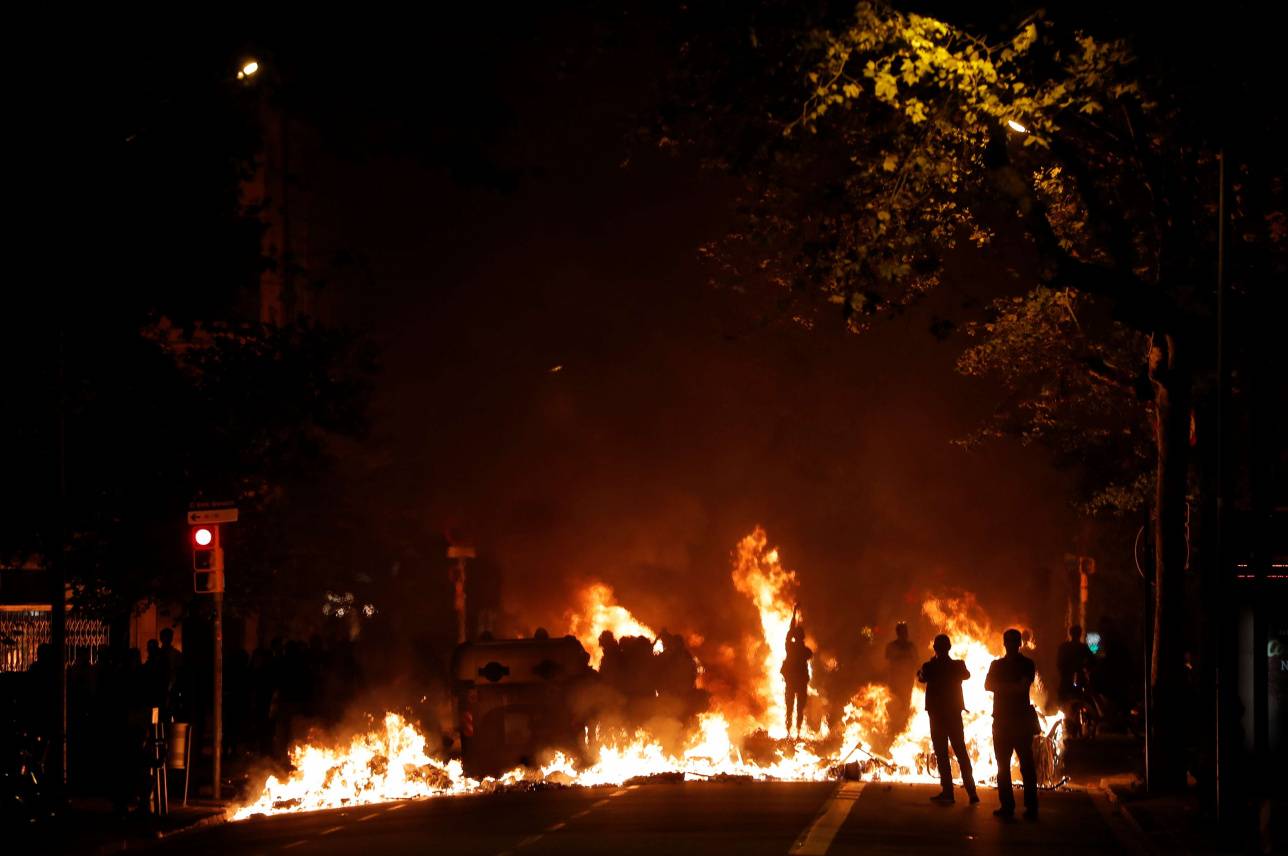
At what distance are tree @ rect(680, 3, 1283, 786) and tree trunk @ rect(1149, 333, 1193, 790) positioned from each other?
2cm

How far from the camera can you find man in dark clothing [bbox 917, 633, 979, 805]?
1778 cm

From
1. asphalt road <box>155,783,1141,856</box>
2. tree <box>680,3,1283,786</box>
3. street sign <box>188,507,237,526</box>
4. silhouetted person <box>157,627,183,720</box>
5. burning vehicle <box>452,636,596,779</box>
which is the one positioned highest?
tree <box>680,3,1283,786</box>

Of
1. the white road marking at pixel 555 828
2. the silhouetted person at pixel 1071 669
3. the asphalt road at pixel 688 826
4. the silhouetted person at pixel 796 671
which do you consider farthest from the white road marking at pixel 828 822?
the silhouetted person at pixel 1071 669

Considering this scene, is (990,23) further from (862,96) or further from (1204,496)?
(1204,496)

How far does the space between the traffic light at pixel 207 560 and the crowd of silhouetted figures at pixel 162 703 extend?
123 centimetres

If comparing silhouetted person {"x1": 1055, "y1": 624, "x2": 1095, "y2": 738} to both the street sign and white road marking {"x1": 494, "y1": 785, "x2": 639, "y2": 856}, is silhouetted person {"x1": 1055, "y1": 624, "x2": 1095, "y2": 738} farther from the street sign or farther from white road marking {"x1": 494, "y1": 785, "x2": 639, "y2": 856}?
the street sign

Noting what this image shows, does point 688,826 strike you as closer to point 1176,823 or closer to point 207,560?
point 1176,823

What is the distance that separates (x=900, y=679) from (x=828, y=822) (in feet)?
31.1

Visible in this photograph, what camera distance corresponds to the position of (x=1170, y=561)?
19.9 m

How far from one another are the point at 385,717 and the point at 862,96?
10927 mm

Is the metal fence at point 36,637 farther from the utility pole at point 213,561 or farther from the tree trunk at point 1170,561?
the tree trunk at point 1170,561

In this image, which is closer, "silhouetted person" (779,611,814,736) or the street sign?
the street sign

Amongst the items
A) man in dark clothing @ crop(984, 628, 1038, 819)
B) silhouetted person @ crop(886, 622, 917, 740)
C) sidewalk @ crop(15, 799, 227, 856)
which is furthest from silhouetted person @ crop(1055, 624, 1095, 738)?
sidewalk @ crop(15, 799, 227, 856)

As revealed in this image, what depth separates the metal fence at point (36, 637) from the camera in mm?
26484
